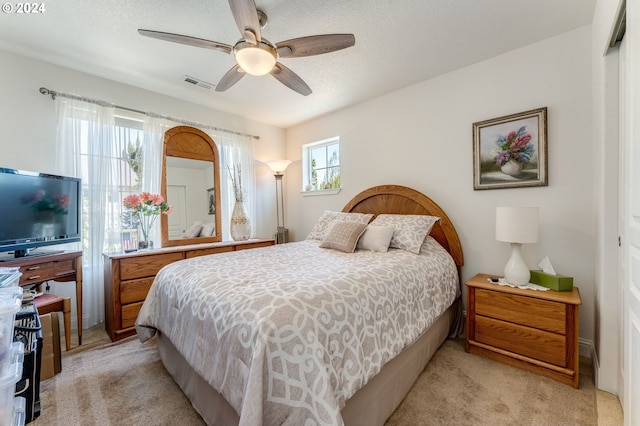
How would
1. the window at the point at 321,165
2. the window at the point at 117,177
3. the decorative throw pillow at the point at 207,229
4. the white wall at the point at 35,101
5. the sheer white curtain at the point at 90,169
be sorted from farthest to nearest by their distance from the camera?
the window at the point at 321,165 < the decorative throw pillow at the point at 207,229 < the window at the point at 117,177 < the sheer white curtain at the point at 90,169 < the white wall at the point at 35,101

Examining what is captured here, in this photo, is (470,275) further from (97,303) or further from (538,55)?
(97,303)

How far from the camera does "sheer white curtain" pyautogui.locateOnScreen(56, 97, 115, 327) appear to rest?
2.53 m

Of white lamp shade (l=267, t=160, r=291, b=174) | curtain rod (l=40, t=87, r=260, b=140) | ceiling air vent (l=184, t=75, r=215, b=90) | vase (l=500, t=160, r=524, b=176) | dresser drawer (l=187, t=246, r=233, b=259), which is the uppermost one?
ceiling air vent (l=184, t=75, r=215, b=90)

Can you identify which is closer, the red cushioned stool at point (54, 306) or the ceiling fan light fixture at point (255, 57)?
the ceiling fan light fixture at point (255, 57)

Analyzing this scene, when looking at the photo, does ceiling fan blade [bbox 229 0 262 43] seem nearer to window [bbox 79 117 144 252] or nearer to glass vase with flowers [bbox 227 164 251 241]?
window [bbox 79 117 144 252]

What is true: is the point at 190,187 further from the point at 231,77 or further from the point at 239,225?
the point at 231,77

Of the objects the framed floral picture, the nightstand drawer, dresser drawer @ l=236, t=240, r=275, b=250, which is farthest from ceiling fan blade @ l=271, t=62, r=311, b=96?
the nightstand drawer

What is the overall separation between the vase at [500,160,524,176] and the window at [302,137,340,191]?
6.47ft

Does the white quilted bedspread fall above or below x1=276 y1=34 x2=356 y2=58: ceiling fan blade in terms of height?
below

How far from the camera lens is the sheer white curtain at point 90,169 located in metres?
2.53

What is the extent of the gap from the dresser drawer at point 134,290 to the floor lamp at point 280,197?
76.0 inches

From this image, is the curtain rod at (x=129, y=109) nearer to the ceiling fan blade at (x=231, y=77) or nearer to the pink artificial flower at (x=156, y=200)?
the pink artificial flower at (x=156, y=200)

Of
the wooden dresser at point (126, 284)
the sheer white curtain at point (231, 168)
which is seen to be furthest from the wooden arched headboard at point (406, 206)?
the wooden dresser at point (126, 284)

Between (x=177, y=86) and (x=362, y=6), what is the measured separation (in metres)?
2.24
